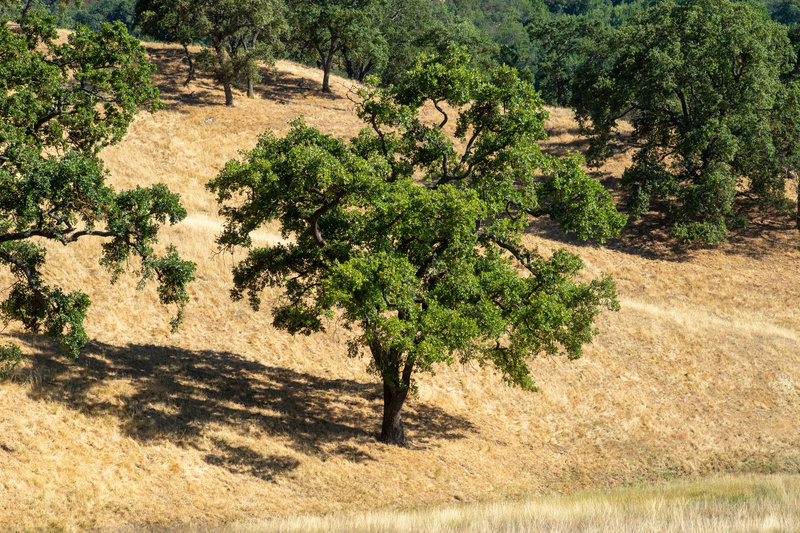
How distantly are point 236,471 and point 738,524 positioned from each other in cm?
1316

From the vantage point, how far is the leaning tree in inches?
738

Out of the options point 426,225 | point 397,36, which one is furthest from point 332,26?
point 426,225

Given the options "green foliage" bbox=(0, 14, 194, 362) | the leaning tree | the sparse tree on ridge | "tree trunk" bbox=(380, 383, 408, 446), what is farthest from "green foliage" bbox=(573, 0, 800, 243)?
"green foliage" bbox=(0, 14, 194, 362)

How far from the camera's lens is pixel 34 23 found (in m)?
20.6

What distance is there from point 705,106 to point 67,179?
44.5 m

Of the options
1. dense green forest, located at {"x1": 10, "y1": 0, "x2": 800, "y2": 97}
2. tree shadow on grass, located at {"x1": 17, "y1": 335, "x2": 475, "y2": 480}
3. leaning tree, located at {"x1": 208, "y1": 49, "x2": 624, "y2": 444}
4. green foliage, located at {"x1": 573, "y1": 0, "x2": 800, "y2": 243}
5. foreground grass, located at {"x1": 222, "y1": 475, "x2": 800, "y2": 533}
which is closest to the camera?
foreground grass, located at {"x1": 222, "y1": 475, "x2": 800, "y2": 533}

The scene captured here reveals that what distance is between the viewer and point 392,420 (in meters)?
23.3

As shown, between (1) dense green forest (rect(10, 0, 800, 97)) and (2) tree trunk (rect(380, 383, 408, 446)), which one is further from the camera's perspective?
(1) dense green forest (rect(10, 0, 800, 97))

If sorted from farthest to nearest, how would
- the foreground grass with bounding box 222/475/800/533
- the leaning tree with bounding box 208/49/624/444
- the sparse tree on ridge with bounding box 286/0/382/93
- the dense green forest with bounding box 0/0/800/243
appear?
the sparse tree on ridge with bounding box 286/0/382/93 < the dense green forest with bounding box 0/0/800/243 < the leaning tree with bounding box 208/49/624/444 < the foreground grass with bounding box 222/475/800/533

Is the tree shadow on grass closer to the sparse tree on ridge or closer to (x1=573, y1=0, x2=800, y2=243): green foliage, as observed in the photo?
(x1=573, y1=0, x2=800, y2=243): green foliage

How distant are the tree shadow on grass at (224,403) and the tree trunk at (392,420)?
1.80 feet

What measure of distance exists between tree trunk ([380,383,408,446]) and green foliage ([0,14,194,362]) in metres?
8.46

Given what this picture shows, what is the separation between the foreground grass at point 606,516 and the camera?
1398 cm

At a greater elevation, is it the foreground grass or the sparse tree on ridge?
the sparse tree on ridge
